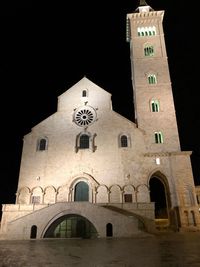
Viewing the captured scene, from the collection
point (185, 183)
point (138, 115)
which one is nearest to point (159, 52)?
point (138, 115)

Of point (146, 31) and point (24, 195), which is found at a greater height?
point (146, 31)

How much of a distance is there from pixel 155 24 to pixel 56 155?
930 inches

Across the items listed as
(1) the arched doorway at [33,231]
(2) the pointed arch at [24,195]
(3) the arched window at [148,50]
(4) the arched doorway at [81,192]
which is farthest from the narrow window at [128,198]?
(3) the arched window at [148,50]

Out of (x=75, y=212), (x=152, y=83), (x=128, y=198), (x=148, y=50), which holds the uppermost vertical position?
(x=148, y=50)

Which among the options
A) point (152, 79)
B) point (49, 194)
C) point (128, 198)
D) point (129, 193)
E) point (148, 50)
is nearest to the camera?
point (128, 198)

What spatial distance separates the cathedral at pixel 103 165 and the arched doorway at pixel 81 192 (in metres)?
0.10

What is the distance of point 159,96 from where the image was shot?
2975cm

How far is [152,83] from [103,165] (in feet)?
42.1

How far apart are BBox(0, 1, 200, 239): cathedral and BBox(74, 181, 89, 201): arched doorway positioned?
10 centimetres

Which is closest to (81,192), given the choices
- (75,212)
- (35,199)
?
(35,199)

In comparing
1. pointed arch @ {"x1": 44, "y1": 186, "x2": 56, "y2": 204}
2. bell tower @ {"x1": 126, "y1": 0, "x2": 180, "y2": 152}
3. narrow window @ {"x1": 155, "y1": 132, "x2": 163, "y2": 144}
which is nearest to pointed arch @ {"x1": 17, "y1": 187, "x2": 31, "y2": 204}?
pointed arch @ {"x1": 44, "y1": 186, "x2": 56, "y2": 204}

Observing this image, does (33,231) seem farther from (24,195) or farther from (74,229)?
(24,195)

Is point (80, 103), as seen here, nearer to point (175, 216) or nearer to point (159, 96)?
point (159, 96)

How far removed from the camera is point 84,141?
28172 mm
